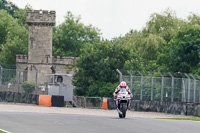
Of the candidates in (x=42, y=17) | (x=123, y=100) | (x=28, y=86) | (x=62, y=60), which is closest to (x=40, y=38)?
(x=42, y=17)

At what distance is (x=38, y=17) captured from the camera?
306 ft

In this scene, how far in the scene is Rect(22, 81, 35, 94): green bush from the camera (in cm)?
5615

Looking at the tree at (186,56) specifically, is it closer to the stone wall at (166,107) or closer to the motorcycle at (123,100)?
the stone wall at (166,107)

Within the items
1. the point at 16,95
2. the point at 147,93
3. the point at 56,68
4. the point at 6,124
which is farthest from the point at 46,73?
the point at 6,124

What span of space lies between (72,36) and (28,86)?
200 feet

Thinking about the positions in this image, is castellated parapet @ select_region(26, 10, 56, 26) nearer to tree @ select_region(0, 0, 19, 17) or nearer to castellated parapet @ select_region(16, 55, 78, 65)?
castellated parapet @ select_region(16, 55, 78, 65)

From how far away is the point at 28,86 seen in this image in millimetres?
57188

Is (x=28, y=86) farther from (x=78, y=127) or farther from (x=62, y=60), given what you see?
(x=62, y=60)

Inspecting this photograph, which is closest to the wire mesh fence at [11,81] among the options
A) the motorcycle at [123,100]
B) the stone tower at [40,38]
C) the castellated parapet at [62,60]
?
the motorcycle at [123,100]

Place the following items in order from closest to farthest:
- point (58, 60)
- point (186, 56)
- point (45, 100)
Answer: point (45, 100), point (186, 56), point (58, 60)

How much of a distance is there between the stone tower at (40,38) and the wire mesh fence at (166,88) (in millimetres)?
Answer: 45980

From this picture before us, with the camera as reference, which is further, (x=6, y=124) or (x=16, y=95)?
(x=16, y=95)

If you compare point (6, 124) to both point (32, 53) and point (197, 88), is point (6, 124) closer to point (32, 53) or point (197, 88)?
point (197, 88)

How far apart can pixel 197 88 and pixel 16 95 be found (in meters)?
17.0
